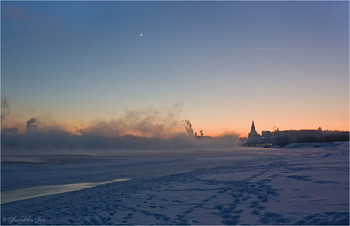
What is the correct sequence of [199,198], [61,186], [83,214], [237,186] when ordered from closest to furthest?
[83,214] → [199,198] → [237,186] → [61,186]

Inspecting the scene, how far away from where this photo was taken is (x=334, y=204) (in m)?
8.51

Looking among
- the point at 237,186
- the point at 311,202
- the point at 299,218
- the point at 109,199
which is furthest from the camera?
the point at 237,186

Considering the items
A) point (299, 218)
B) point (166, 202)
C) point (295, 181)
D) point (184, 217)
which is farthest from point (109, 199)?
point (295, 181)

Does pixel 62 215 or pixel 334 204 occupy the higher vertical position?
pixel 334 204

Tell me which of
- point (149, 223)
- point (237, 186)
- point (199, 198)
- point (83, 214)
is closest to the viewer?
point (149, 223)

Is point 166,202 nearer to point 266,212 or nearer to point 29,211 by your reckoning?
point 266,212

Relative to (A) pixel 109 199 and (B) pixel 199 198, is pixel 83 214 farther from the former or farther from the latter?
(B) pixel 199 198

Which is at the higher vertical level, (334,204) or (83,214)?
(334,204)

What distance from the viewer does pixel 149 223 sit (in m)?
8.23

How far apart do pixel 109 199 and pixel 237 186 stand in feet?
20.7

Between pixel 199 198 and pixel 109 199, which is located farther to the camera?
pixel 109 199

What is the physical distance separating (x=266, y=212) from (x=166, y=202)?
4.01 m

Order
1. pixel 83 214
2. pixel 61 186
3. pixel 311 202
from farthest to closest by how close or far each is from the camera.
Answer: pixel 61 186
pixel 83 214
pixel 311 202

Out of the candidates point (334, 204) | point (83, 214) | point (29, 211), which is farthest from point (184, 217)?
point (29, 211)
